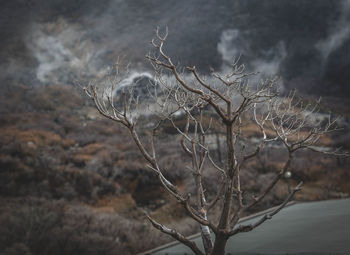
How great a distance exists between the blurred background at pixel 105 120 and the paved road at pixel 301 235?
2.81 m

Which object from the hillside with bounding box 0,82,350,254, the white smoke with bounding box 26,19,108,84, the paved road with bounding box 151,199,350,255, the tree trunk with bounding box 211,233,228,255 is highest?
the white smoke with bounding box 26,19,108,84

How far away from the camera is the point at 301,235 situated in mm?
6059

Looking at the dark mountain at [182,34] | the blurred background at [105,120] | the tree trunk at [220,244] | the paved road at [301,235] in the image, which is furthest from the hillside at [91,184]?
the dark mountain at [182,34]

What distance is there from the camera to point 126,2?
53156mm

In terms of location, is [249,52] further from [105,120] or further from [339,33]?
[105,120]

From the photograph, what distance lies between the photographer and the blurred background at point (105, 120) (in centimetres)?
958

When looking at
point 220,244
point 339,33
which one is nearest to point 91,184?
point 220,244

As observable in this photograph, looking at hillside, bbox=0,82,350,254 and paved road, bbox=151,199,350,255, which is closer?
paved road, bbox=151,199,350,255

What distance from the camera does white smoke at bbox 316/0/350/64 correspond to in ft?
166

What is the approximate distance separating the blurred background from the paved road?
281 centimetres

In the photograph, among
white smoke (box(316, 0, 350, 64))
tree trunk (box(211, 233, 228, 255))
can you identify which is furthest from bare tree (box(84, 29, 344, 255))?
white smoke (box(316, 0, 350, 64))

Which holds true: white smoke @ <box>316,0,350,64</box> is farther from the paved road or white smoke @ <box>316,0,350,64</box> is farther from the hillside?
the paved road

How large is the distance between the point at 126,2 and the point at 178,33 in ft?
39.6

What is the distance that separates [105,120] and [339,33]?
46.5 meters
